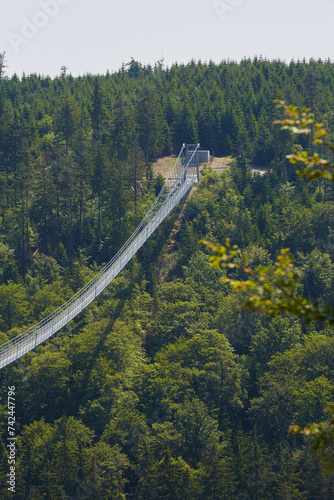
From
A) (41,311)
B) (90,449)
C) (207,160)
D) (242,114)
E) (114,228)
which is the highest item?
(242,114)

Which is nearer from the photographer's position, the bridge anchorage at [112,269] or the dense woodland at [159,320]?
the dense woodland at [159,320]

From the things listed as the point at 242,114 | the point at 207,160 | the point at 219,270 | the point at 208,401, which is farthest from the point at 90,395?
the point at 242,114

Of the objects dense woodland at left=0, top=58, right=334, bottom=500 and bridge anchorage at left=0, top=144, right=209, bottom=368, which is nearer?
dense woodland at left=0, top=58, right=334, bottom=500

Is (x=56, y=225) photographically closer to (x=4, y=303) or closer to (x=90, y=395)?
(x=4, y=303)

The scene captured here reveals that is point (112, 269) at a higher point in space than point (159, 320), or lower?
higher
